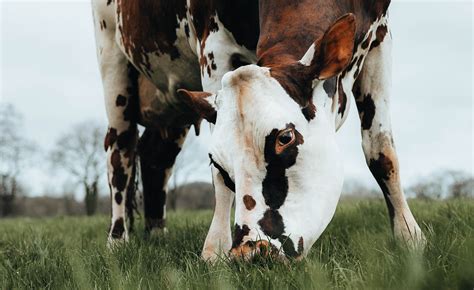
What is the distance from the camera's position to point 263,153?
2.53 m

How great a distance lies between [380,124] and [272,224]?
2.01m

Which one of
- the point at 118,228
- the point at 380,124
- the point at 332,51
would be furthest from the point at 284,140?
the point at 118,228

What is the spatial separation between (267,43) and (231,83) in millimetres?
506

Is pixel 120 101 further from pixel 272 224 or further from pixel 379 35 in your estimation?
pixel 272 224

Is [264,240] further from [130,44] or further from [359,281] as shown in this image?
[130,44]

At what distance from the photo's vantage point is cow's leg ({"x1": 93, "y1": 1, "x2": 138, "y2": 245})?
20.0ft

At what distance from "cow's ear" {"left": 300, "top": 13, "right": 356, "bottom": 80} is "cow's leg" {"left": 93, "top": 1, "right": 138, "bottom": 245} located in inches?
145

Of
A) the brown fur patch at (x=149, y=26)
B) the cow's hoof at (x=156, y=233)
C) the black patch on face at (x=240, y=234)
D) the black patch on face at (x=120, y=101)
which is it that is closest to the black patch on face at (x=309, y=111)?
the black patch on face at (x=240, y=234)

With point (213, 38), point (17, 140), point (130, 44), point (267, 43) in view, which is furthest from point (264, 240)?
point (17, 140)

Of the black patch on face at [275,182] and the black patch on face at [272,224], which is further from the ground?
the black patch on face at [275,182]

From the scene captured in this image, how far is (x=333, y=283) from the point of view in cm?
224

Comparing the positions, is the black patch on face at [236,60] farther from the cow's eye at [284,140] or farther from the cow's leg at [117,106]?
the cow's leg at [117,106]

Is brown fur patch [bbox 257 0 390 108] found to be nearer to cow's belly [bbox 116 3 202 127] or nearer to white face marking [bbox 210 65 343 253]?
white face marking [bbox 210 65 343 253]

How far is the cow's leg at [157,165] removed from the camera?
22.5 ft
